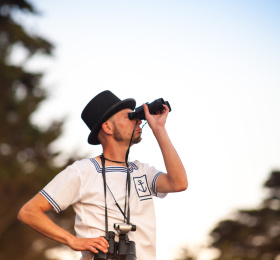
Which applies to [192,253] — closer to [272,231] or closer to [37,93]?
[37,93]

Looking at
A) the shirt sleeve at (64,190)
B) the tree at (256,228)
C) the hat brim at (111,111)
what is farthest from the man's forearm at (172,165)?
the tree at (256,228)

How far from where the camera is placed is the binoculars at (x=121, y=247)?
10.2 feet

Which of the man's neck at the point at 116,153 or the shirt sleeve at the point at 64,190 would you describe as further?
the man's neck at the point at 116,153

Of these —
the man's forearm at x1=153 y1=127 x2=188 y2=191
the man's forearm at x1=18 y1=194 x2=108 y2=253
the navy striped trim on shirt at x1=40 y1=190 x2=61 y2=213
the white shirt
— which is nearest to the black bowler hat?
the white shirt

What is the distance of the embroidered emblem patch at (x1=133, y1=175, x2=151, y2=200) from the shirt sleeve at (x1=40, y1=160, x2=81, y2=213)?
438mm

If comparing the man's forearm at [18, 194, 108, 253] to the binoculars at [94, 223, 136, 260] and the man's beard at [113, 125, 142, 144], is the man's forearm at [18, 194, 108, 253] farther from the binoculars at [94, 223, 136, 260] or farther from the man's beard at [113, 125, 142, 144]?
the man's beard at [113, 125, 142, 144]

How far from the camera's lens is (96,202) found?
3.32m

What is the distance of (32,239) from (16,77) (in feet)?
27.9

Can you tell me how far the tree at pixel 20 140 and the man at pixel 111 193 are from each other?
685 inches

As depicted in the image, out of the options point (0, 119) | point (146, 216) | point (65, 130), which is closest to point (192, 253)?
point (146, 216)

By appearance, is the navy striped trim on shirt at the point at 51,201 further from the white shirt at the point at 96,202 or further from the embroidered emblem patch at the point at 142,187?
the embroidered emblem patch at the point at 142,187

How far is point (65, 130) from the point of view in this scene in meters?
25.2

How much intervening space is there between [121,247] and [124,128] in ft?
3.07

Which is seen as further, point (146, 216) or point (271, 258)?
point (271, 258)
